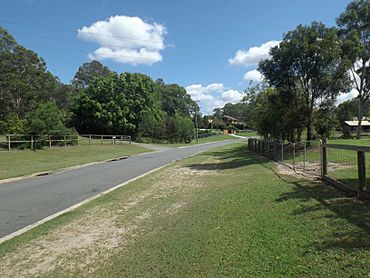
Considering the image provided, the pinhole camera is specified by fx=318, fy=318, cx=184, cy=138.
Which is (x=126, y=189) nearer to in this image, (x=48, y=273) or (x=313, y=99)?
(x=48, y=273)

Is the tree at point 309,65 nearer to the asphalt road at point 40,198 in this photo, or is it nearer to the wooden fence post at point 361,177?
the asphalt road at point 40,198

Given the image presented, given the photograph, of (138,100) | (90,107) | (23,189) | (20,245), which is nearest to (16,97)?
(90,107)

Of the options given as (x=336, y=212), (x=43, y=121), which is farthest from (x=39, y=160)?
(x=336, y=212)

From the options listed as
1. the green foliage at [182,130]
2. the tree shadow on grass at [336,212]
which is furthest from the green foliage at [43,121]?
the green foliage at [182,130]

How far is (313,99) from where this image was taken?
21.3 metres

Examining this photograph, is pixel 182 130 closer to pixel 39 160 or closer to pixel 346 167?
pixel 39 160

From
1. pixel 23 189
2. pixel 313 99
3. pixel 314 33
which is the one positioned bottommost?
pixel 23 189

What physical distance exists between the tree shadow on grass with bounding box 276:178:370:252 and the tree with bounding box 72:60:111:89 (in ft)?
317

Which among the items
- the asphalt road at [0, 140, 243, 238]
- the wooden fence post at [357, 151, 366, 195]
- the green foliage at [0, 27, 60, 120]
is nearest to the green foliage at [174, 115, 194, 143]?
the green foliage at [0, 27, 60, 120]

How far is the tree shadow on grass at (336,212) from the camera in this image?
4.43 meters

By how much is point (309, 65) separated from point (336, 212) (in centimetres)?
1615

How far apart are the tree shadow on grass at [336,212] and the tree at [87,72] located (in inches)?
3804

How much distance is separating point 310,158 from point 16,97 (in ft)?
167

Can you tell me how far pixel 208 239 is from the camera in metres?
5.06
